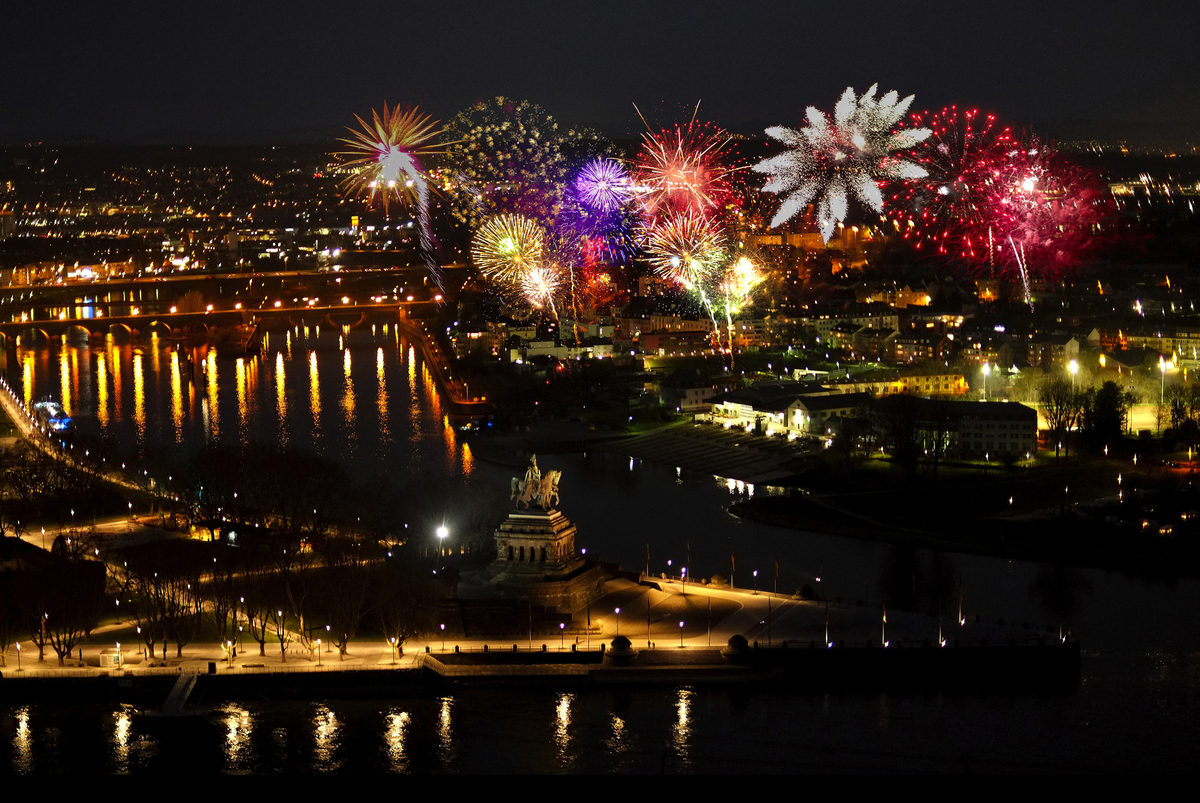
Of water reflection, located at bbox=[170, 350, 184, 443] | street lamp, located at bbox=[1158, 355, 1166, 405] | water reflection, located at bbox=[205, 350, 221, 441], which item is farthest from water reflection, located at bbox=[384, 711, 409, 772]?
street lamp, located at bbox=[1158, 355, 1166, 405]

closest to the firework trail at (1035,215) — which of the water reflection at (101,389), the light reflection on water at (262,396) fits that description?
the light reflection on water at (262,396)

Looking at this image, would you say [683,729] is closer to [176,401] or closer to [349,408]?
[349,408]

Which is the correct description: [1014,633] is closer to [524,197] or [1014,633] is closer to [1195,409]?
[1195,409]

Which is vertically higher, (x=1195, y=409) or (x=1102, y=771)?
(x=1195, y=409)

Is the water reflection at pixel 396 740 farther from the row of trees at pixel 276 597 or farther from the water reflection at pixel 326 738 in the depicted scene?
the row of trees at pixel 276 597

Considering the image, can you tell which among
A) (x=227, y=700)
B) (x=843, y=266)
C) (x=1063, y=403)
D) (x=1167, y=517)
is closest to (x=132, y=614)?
(x=227, y=700)
